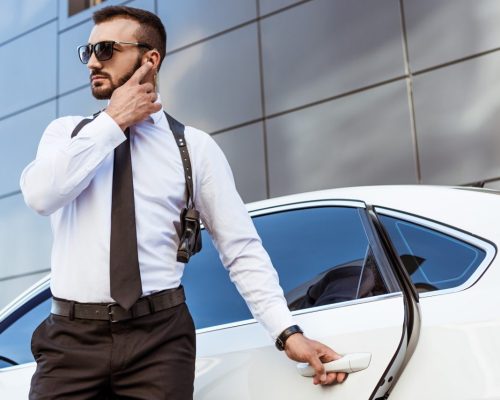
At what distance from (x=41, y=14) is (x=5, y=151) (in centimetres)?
227

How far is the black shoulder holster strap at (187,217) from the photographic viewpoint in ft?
6.10

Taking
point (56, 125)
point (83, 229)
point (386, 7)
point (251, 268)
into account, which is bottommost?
point (251, 268)

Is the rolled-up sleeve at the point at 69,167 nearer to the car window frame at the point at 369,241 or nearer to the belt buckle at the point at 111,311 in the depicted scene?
the belt buckle at the point at 111,311

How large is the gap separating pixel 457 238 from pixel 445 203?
0.13 meters

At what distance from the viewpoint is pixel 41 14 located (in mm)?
11578

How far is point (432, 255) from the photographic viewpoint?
2.03 metres

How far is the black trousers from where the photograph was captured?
168cm

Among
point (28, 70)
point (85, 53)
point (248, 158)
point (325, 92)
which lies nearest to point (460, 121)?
point (325, 92)

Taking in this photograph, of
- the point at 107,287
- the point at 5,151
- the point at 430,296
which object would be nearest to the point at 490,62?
the point at 430,296

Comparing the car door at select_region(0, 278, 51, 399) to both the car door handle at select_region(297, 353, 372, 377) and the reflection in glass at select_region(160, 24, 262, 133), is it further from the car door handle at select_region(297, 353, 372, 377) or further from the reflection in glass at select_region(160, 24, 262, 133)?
the reflection in glass at select_region(160, 24, 262, 133)

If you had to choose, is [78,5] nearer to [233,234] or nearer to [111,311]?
[233,234]

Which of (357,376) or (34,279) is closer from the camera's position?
(357,376)

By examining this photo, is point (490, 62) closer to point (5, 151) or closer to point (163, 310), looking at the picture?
point (163, 310)

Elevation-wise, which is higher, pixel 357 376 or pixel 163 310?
pixel 163 310
